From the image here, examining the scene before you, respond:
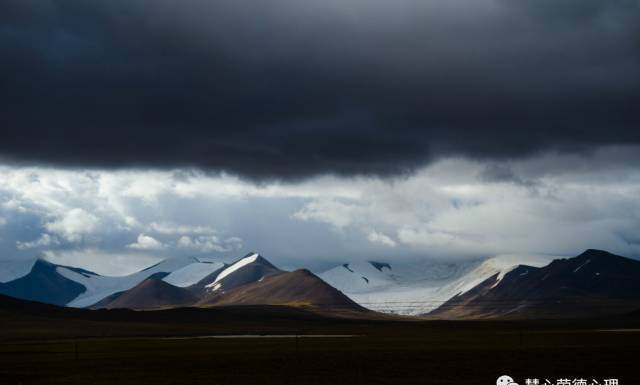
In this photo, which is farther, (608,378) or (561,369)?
(561,369)

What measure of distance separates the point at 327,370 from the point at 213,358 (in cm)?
2431

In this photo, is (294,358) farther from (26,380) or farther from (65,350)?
(65,350)

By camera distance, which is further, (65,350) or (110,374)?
(65,350)

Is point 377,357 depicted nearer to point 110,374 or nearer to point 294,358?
point 294,358

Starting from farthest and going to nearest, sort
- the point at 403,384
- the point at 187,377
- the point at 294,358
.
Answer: the point at 294,358 → the point at 187,377 → the point at 403,384

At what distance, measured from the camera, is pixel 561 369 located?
81062 mm

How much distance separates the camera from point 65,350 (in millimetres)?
129750

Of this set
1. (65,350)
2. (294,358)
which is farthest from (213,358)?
(65,350)

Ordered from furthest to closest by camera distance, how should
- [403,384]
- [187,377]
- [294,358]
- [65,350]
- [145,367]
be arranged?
[65,350] → [294,358] → [145,367] → [187,377] → [403,384]

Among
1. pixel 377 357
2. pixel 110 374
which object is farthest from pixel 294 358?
pixel 110 374

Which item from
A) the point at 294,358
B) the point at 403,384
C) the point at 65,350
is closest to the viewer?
the point at 403,384

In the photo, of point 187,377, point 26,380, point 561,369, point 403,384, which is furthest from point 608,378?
point 26,380

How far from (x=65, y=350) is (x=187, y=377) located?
56.1 metres

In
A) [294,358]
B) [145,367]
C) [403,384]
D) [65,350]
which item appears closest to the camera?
[403,384]
